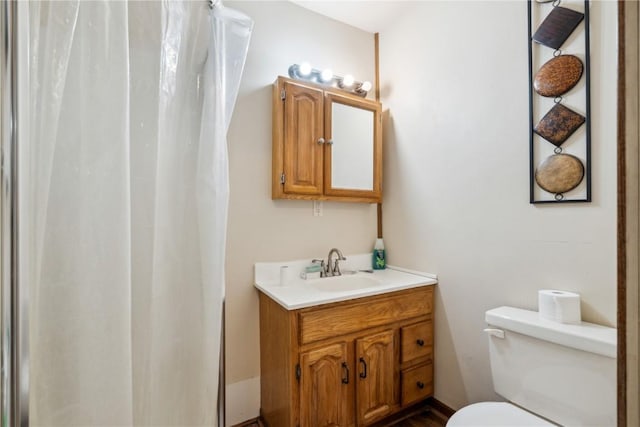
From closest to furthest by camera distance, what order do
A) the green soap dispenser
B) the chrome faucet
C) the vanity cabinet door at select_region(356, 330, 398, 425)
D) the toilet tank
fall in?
the toilet tank < the vanity cabinet door at select_region(356, 330, 398, 425) < the chrome faucet < the green soap dispenser

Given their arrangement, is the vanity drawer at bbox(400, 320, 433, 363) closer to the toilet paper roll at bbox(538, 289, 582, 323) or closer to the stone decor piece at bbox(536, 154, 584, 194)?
the toilet paper roll at bbox(538, 289, 582, 323)

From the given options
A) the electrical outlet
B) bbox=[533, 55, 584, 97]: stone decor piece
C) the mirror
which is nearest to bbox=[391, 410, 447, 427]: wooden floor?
the electrical outlet

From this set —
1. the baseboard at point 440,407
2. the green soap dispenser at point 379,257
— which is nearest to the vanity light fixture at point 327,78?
the green soap dispenser at point 379,257

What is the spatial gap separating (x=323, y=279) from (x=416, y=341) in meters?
0.62

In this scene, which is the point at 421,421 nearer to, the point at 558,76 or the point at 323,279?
the point at 323,279

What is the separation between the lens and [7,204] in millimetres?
677

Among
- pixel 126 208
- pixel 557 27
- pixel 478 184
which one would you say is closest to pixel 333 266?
A: pixel 478 184

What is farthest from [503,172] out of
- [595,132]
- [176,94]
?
[176,94]

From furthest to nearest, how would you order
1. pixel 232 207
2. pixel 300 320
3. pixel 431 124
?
pixel 431 124
pixel 232 207
pixel 300 320

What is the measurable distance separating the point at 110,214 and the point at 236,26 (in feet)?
2.92

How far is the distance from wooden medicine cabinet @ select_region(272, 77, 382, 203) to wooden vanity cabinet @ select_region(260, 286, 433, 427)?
66cm

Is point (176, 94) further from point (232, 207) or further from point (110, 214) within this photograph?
point (232, 207)

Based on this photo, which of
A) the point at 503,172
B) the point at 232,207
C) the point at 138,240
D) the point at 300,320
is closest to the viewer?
the point at 138,240

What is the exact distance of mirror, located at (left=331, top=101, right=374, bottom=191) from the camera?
177 cm
